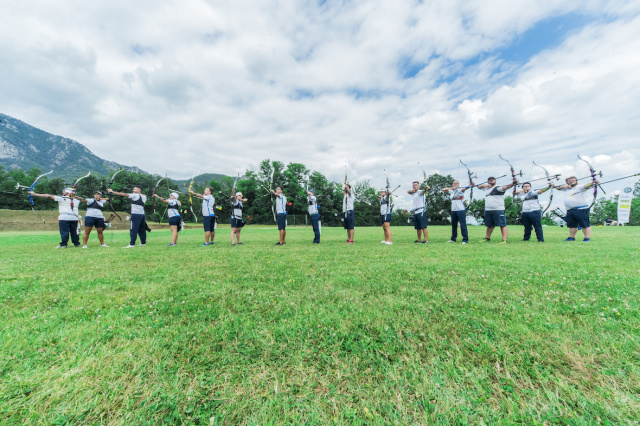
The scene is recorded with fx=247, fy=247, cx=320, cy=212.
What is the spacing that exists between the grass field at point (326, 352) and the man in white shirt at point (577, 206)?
742cm

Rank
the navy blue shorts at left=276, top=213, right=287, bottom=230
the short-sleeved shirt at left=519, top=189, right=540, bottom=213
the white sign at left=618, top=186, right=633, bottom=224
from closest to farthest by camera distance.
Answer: the short-sleeved shirt at left=519, top=189, right=540, bottom=213
the navy blue shorts at left=276, top=213, right=287, bottom=230
the white sign at left=618, top=186, right=633, bottom=224

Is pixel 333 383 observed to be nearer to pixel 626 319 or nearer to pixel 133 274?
pixel 626 319

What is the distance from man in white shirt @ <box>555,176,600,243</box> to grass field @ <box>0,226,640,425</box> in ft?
24.3

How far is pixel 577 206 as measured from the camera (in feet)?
30.6

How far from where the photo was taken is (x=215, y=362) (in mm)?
1955

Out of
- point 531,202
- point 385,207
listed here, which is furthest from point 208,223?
point 531,202

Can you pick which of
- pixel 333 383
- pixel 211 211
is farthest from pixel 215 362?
pixel 211 211

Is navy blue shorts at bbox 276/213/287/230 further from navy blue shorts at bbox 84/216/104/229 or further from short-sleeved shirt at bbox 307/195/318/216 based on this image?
navy blue shorts at bbox 84/216/104/229

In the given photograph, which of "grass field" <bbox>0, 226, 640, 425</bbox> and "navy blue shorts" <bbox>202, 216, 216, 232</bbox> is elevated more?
"navy blue shorts" <bbox>202, 216, 216, 232</bbox>

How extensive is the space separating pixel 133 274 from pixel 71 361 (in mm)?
3139

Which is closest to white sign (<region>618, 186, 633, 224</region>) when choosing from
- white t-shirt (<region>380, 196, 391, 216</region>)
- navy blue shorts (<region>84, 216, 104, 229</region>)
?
white t-shirt (<region>380, 196, 391, 216</region>)

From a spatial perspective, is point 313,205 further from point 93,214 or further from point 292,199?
point 292,199

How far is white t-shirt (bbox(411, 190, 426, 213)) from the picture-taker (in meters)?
10.1

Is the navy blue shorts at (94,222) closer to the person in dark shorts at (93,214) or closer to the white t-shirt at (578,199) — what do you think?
the person in dark shorts at (93,214)
